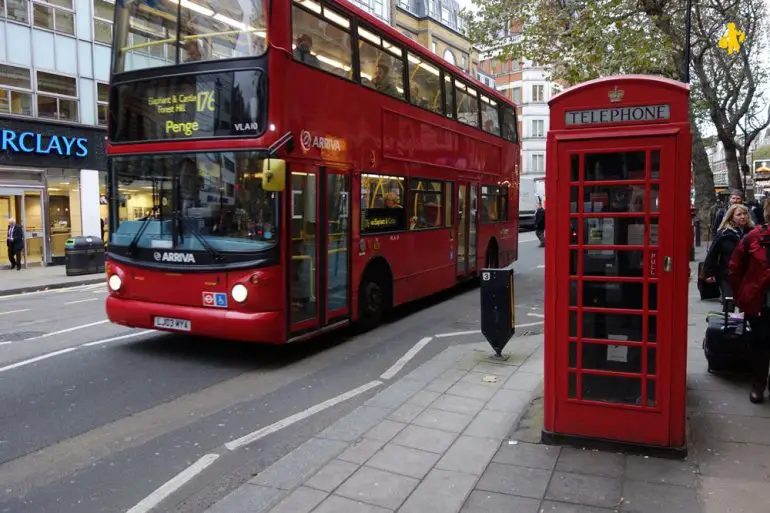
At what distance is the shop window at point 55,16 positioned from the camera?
20.5 m

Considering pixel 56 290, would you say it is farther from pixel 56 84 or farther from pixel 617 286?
pixel 617 286

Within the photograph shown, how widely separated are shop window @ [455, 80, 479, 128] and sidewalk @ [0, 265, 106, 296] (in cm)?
1165

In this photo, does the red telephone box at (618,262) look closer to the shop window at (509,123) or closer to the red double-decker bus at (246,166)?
the red double-decker bus at (246,166)

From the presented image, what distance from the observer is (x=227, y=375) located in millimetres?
6734

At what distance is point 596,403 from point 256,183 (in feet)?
13.7

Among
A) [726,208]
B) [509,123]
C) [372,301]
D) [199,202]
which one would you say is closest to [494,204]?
[509,123]

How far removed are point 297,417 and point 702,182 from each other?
20785 millimetres

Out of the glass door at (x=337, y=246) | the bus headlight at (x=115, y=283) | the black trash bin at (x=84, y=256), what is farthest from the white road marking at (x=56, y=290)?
Result: the glass door at (x=337, y=246)

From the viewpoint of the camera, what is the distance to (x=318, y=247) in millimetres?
7629

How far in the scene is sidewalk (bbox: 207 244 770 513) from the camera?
350 cm

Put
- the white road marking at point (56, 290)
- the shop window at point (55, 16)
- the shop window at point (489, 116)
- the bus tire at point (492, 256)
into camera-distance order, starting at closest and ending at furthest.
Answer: the shop window at point (489, 116)
the bus tire at point (492, 256)
the white road marking at point (56, 290)
the shop window at point (55, 16)

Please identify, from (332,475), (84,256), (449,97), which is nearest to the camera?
(332,475)

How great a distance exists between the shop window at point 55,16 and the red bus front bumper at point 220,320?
1812 cm

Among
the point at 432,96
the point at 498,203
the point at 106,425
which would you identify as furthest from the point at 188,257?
the point at 498,203
